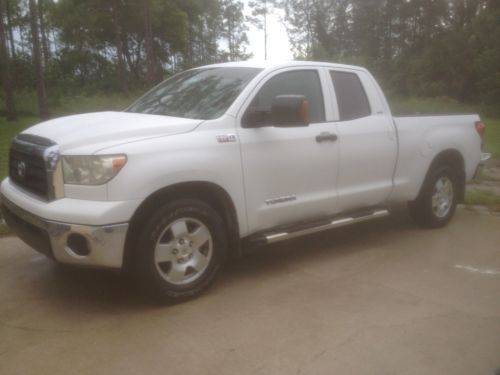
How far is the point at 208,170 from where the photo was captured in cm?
407

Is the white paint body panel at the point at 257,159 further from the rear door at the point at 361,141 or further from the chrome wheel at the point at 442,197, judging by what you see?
the chrome wheel at the point at 442,197

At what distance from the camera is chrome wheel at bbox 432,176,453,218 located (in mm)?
6238

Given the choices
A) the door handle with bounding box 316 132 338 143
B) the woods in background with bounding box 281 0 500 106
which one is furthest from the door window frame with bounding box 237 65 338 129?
the woods in background with bounding box 281 0 500 106

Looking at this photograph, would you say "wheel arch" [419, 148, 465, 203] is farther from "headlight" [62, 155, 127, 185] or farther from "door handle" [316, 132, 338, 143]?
"headlight" [62, 155, 127, 185]

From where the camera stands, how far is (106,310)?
399 cm

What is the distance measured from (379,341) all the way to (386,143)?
2.55m

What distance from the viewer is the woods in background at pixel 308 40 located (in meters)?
34.1

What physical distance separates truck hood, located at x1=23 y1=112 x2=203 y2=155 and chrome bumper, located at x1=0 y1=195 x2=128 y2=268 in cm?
55

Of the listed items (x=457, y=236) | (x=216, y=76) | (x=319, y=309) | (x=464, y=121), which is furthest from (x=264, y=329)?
(x=464, y=121)

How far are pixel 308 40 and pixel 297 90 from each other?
49500mm

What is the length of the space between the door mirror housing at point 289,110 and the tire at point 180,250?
0.93m

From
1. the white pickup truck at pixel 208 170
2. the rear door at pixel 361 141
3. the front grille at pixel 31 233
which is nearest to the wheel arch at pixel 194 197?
the white pickup truck at pixel 208 170

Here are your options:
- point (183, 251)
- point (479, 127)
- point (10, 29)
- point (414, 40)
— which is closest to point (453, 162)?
point (479, 127)

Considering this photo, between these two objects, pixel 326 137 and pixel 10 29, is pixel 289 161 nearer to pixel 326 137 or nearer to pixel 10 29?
pixel 326 137
